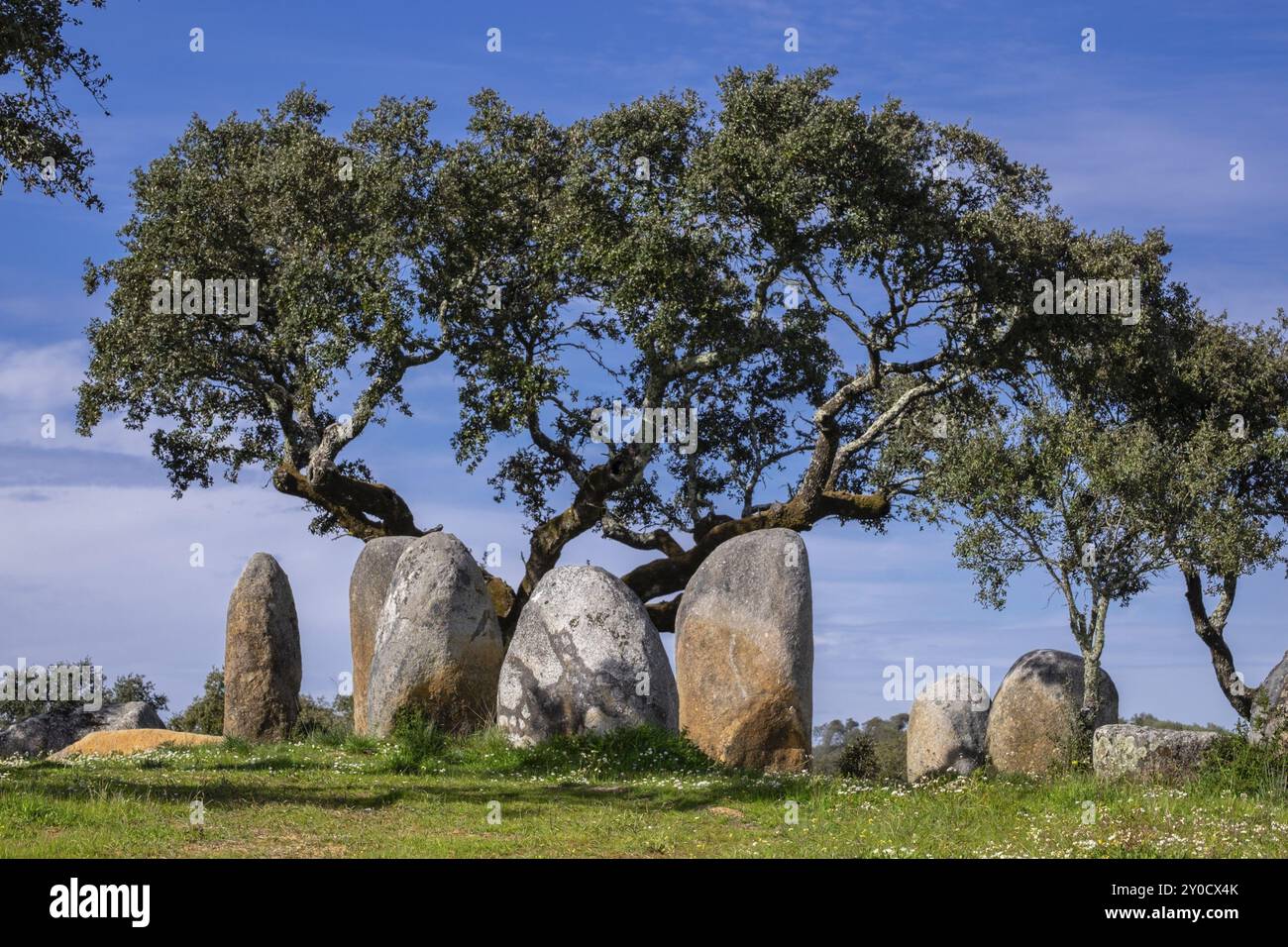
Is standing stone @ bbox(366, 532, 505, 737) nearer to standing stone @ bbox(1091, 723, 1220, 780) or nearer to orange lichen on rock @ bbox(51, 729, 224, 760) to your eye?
orange lichen on rock @ bbox(51, 729, 224, 760)

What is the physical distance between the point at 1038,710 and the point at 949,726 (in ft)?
9.79

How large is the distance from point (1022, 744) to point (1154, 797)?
13.0 meters

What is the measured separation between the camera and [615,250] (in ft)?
Result: 98.0

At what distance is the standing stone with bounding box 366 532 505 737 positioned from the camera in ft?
78.7

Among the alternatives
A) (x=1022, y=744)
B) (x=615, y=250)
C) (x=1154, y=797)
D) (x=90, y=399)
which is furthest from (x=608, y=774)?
(x=90, y=399)

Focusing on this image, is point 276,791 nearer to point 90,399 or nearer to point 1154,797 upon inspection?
point 1154,797

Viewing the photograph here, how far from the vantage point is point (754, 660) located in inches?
910

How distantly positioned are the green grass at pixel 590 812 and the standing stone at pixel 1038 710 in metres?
9.92

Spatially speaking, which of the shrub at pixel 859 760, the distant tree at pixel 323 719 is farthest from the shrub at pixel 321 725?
the shrub at pixel 859 760

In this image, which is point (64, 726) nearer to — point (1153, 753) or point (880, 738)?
point (1153, 753)

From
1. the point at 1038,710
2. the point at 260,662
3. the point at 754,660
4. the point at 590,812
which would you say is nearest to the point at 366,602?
the point at 260,662

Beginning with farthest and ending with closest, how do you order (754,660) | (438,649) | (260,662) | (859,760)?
1. (859,760)
2. (260,662)
3. (438,649)
4. (754,660)

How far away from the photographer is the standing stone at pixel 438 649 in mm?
24000

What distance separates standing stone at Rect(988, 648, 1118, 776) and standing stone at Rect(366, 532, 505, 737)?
11.1 metres
